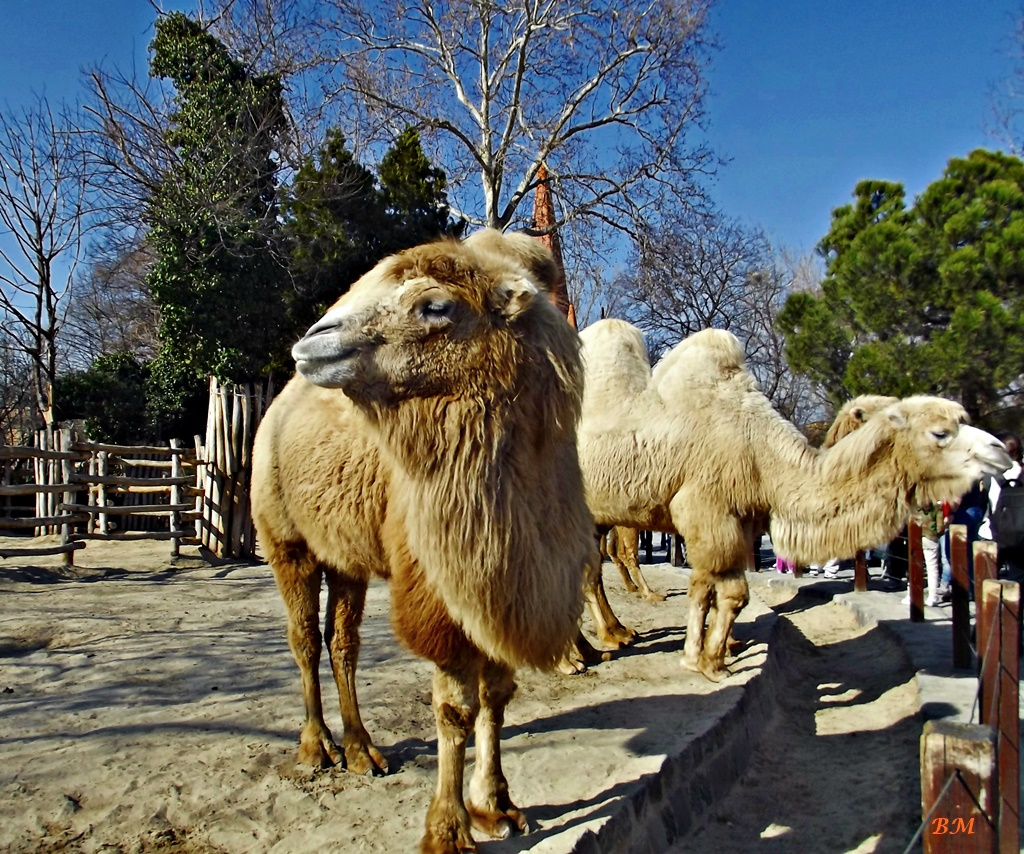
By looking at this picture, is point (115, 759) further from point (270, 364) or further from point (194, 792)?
point (270, 364)

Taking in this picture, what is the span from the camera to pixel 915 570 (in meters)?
7.69

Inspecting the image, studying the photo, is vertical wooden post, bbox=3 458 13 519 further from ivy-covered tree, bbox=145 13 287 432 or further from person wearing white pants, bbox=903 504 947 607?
person wearing white pants, bbox=903 504 947 607

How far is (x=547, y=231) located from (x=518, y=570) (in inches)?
721

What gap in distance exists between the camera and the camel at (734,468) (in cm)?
579

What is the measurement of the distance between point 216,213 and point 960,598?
1589 cm

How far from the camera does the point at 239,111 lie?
18156 millimetres

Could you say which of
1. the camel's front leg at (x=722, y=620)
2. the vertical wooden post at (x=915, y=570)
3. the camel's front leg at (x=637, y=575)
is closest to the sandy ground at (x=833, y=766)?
the vertical wooden post at (x=915, y=570)

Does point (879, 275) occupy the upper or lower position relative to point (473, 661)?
upper

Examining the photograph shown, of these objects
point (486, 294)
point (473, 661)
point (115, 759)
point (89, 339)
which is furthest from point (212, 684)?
point (89, 339)

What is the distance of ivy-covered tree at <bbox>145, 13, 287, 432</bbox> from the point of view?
17.2 m

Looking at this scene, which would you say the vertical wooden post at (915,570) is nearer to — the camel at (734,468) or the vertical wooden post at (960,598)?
the vertical wooden post at (960,598)

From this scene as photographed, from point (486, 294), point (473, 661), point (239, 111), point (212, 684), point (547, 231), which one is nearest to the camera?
point (486, 294)

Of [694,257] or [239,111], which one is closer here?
[239,111]

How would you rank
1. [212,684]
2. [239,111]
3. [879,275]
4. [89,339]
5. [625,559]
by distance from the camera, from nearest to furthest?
1. [212,684]
2. [625,559]
3. [879,275]
4. [239,111]
5. [89,339]
